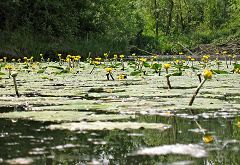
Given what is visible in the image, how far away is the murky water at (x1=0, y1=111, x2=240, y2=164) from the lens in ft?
5.09

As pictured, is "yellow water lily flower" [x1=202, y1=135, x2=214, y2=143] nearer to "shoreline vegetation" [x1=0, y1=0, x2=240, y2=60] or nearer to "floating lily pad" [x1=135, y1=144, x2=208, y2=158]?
"floating lily pad" [x1=135, y1=144, x2=208, y2=158]

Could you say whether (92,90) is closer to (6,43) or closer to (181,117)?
(181,117)

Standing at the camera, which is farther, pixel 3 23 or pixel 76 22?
pixel 76 22

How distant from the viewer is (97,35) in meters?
19.3

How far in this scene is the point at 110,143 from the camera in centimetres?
184

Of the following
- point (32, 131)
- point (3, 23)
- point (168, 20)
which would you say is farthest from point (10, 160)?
point (168, 20)

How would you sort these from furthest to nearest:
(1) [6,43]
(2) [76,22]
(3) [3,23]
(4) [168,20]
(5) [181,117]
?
(4) [168,20], (2) [76,22], (3) [3,23], (1) [6,43], (5) [181,117]

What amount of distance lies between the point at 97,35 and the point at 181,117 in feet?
55.8

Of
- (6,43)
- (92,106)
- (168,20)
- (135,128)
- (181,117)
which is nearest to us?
(135,128)

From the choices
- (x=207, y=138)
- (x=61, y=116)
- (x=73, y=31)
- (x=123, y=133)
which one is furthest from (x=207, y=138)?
(x=73, y=31)

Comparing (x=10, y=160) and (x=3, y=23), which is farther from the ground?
(x=3, y=23)

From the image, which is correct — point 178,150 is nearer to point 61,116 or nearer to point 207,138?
point 207,138

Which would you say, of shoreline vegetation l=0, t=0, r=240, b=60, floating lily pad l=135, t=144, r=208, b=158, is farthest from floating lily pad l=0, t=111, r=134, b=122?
shoreline vegetation l=0, t=0, r=240, b=60

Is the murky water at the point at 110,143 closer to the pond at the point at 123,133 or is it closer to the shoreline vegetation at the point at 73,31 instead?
the pond at the point at 123,133
